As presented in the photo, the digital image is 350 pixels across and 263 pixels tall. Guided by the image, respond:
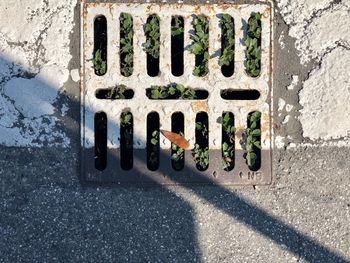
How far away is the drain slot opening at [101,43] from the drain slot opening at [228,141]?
0.55 metres

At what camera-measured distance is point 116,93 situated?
2.41 meters

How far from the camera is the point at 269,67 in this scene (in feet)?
7.91

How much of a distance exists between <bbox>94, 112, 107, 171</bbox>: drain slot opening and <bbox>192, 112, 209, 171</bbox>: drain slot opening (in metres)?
0.38

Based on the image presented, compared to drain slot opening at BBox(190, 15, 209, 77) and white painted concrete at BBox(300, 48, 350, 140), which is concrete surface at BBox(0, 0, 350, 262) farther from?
drain slot opening at BBox(190, 15, 209, 77)

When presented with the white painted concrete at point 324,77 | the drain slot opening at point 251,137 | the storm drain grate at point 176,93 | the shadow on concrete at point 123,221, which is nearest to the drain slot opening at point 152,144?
the storm drain grate at point 176,93

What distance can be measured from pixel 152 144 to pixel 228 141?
325 mm

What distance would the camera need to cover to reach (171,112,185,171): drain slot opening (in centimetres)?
241

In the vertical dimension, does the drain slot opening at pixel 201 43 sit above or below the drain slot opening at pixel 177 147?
above

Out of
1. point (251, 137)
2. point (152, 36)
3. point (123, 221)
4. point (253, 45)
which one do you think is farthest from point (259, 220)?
point (152, 36)

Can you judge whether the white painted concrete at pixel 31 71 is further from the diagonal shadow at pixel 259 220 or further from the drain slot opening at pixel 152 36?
the diagonal shadow at pixel 259 220

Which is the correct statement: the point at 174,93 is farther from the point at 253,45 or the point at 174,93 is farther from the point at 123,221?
the point at 123,221

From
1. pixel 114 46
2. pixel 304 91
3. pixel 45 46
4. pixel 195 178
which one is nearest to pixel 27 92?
pixel 45 46

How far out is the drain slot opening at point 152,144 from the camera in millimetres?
2412

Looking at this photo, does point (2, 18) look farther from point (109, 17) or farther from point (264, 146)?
point (264, 146)
